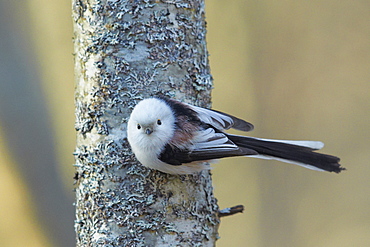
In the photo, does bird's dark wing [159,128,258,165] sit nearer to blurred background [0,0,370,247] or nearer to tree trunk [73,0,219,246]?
tree trunk [73,0,219,246]

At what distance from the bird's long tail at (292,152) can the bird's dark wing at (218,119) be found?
0.24 ft

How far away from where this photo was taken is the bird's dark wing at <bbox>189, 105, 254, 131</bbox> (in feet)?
5.72

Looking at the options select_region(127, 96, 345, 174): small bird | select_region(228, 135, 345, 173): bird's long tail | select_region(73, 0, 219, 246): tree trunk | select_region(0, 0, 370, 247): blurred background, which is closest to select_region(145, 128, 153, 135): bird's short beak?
select_region(127, 96, 345, 174): small bird

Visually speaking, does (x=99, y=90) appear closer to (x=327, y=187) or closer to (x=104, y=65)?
(x=104, y=65)

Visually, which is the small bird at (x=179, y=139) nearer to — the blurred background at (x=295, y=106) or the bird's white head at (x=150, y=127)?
the bird's white head at (x=150, y=127)

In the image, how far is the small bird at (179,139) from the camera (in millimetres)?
1617

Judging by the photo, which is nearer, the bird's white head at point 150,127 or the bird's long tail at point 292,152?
the bird's white head at point 150,127

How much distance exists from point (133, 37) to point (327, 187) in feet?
10.5

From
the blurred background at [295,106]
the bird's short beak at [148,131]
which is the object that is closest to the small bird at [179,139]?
the bird's short beak at [148,131]

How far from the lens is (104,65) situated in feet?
5.62

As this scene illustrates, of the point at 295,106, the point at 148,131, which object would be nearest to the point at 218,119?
the point at 148,131

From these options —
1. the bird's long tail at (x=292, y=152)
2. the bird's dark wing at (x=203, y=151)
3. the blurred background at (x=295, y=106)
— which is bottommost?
the bird's dark wing at (x=203, y=151)

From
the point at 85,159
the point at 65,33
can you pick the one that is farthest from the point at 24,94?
the point at 85,159

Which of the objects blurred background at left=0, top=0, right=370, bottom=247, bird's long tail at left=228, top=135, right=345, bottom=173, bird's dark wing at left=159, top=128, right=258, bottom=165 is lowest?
bird's dark wing at left=159, top=128, right=258, bottom=165
